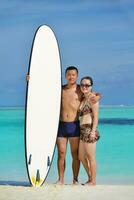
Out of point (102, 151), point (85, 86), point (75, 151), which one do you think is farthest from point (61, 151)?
point (102, 151)

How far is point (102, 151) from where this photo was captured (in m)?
11.8

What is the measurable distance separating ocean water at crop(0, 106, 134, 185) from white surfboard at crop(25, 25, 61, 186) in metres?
0.64

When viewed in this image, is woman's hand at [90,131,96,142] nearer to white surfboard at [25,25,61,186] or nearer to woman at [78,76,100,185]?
woman at [78,76,100,185]

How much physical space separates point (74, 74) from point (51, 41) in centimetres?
49

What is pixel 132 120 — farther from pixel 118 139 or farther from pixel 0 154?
pixel 0 154

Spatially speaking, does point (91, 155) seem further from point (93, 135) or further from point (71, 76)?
point (71, 76)

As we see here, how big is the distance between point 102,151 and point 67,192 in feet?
21.2

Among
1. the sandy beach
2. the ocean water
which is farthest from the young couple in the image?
the ocean water

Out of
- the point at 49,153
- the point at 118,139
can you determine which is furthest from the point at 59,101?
the point at 118,139

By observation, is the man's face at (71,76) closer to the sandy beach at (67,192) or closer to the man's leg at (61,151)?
the man's leg at (61,151)

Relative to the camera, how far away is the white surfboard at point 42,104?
221 inches

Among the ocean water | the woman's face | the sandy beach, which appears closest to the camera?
the sandy beach

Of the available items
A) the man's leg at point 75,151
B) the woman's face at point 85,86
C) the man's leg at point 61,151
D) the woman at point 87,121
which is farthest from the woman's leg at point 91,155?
the woman's face at point 85,86

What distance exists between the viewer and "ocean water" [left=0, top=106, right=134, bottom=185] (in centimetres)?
807
